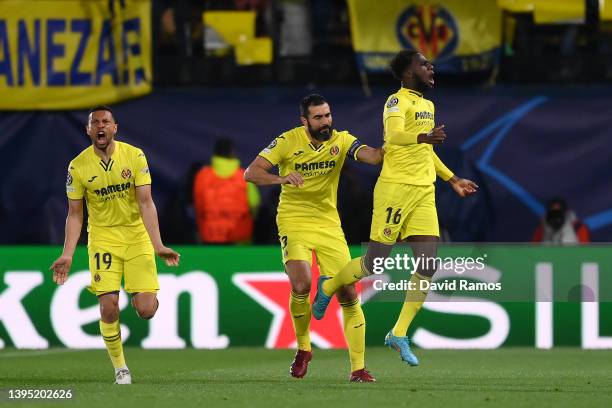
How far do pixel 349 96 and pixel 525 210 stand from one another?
242cm

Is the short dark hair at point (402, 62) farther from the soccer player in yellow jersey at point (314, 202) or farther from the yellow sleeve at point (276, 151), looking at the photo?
the yellow sleeve at point (276, 151)

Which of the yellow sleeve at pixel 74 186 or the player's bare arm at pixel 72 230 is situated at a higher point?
the yellow sleeve at pixel 74 186

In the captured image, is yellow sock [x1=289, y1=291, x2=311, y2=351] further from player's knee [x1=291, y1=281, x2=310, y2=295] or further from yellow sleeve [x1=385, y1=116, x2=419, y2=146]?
yellow sleeve [x1=385, y1=116, x2=419, y2=146]

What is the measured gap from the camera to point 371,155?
12102 mm

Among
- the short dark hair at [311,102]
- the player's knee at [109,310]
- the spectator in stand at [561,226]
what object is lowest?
the spectator in stand at [561,226]

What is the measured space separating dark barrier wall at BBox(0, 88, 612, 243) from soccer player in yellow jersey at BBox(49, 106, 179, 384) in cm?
711

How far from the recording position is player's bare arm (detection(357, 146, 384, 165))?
475 inches

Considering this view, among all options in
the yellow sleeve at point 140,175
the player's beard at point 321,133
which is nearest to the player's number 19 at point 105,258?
A: the yellow sleeve at point 140,175

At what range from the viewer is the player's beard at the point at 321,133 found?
12242 mm

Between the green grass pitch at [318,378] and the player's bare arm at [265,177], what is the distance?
1432mm

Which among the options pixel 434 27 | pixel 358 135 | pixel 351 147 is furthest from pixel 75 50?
pixel 351 147

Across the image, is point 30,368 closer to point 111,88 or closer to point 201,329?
point 201,329

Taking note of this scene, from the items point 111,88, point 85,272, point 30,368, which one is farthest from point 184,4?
point 30,368

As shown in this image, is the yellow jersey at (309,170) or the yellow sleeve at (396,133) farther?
the yellow jersey at (309,170)
